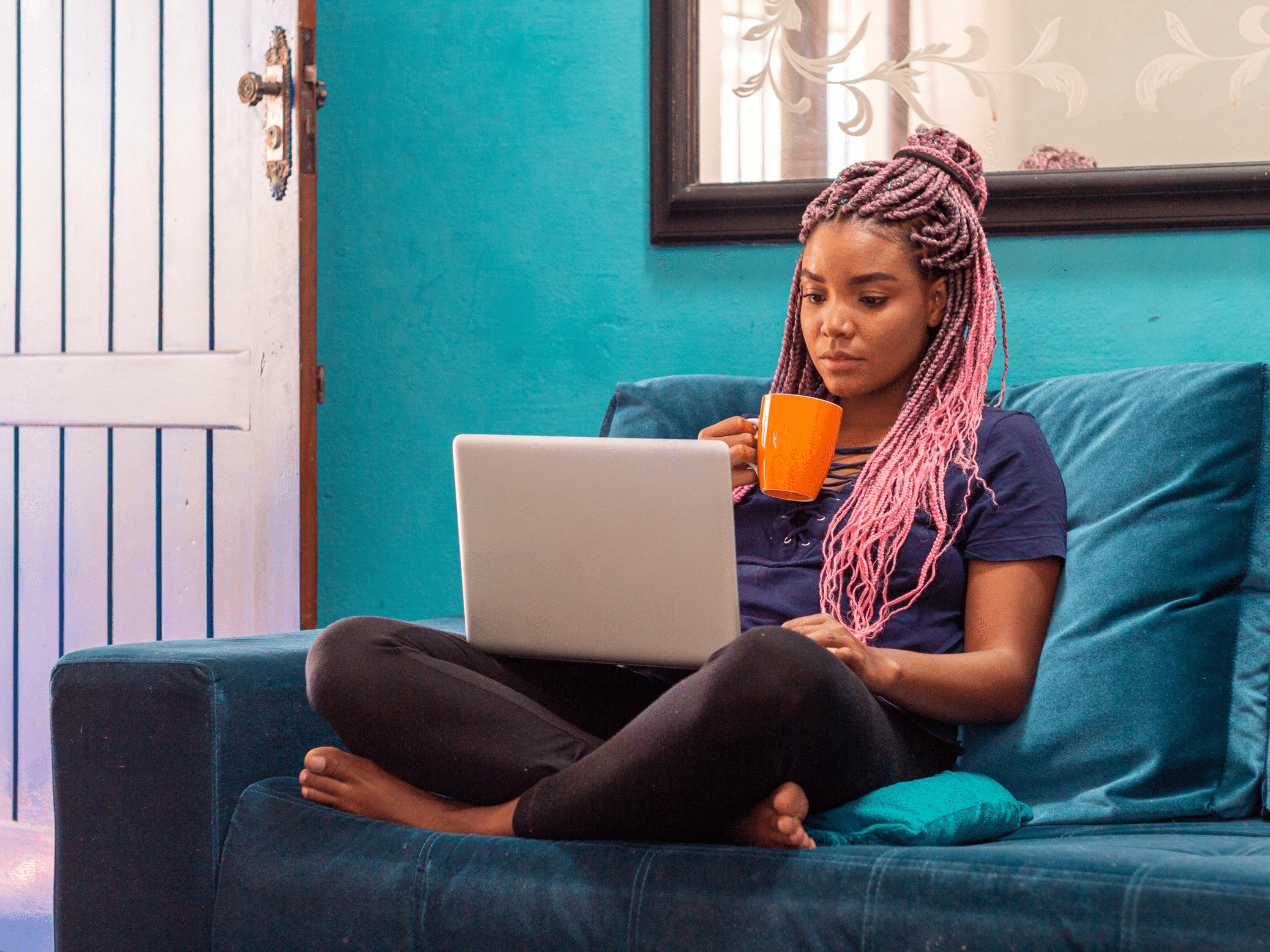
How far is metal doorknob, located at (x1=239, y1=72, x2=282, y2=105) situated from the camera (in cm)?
182

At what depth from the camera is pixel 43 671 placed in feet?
6.61

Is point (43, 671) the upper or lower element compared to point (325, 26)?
lower

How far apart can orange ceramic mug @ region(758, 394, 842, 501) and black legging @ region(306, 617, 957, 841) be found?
0.25 m

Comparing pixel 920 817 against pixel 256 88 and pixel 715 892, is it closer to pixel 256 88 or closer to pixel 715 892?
A: pixel 715 892

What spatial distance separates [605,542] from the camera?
1.04 meters

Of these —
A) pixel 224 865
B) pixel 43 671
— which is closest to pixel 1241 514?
pixel 224 865

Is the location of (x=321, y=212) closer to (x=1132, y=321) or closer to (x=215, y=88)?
(x=215, y=88)

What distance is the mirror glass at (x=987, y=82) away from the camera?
5.39ft

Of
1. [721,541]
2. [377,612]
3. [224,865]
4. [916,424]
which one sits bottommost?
[224,865]

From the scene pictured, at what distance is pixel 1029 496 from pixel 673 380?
56 centimetres

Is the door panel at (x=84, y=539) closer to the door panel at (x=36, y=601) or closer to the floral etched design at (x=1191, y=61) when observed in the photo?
the door panel at (x=36, y=601)

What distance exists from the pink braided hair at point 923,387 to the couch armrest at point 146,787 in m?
0.63

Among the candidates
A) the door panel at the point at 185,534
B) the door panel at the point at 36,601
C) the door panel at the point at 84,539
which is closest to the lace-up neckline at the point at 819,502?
the door panel at the point at 185,534

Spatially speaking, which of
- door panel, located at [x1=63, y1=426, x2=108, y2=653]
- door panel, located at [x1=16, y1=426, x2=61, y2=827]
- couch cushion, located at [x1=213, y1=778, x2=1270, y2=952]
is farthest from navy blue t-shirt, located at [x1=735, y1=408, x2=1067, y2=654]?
door panel, located at [x1=16, y1=426, x2=61, y2=827]
